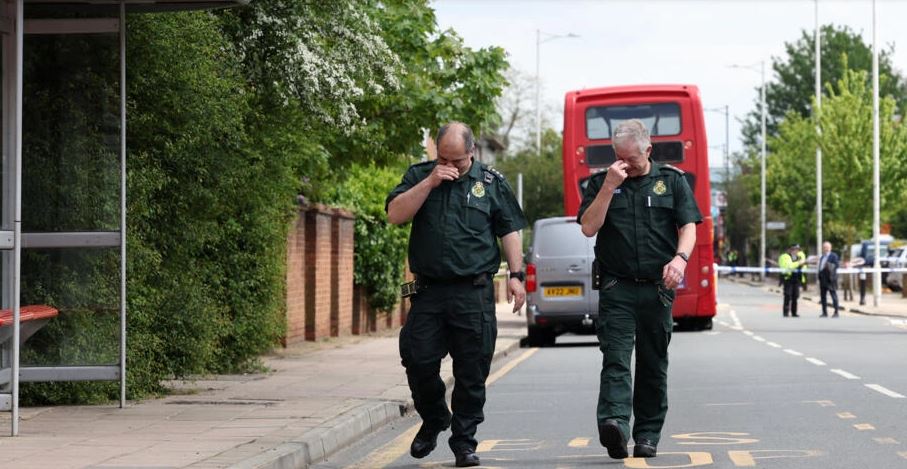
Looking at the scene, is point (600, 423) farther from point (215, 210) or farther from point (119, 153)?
point (215, 210)

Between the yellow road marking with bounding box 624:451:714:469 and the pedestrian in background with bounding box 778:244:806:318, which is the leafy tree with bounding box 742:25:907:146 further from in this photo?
the yellow road marking with bounding box 624:451:714:469

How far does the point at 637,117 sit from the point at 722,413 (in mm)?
16464

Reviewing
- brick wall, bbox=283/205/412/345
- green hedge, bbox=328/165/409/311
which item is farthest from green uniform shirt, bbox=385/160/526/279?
green hedge, bbox=328/165/409/311

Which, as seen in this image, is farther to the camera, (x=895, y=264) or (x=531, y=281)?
(x=895, y=264)

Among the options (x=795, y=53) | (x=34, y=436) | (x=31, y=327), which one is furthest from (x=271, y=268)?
(x=795, y=53)

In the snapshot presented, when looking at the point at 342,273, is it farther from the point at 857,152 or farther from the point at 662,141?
the point at 857,152

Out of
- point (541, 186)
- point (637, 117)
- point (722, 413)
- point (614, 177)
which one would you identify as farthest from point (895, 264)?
point (614, 177)

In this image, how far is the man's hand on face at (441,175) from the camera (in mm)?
9102

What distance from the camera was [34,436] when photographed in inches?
409

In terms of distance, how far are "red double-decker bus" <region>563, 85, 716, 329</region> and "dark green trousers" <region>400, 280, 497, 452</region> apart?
1885 centimetres

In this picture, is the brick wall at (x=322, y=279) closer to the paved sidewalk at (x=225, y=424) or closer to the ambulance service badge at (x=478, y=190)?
the paved sidewalk at (x=225, y=424)

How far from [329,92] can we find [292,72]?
1.54 ft

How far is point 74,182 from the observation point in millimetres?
12188

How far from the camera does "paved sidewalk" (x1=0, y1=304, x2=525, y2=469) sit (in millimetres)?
9219
